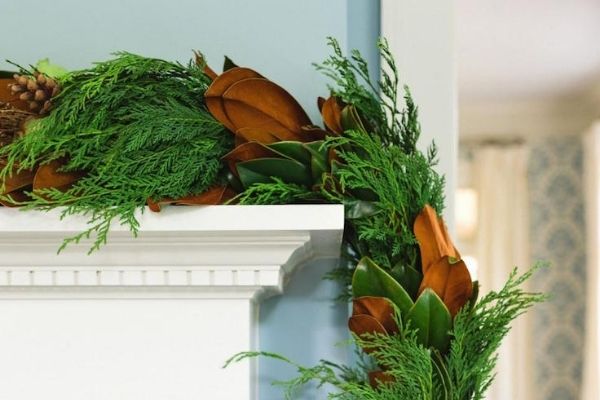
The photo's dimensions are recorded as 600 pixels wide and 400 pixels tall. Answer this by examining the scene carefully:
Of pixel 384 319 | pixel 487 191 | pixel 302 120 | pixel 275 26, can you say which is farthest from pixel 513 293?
pixel 487 191

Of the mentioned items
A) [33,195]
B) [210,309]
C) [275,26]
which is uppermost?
[275,26]

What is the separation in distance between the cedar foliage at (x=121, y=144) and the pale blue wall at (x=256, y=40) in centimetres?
18

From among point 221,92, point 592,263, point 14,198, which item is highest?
point 221,92

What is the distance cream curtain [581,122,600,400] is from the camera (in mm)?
4172

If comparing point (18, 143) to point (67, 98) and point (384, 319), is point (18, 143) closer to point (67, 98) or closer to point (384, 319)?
point (67, 98)

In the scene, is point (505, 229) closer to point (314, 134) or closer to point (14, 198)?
point (314, 134)

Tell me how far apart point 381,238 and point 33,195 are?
346 mm

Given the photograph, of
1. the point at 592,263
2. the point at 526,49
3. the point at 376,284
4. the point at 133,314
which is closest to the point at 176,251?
the point at 133,314

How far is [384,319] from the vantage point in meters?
0.78

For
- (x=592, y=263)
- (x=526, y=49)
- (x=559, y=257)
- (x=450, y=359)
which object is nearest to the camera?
(x=450, y=359)

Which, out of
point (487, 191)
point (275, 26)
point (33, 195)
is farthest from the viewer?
point (487, 191)

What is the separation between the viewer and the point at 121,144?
77 centimetres

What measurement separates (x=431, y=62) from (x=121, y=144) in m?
0.41

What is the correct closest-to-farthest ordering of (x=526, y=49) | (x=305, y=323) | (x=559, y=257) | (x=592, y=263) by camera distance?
(x=305, y=323) → (x=526, y=49) → (x=592, y=263) → (x=559, y=257)
